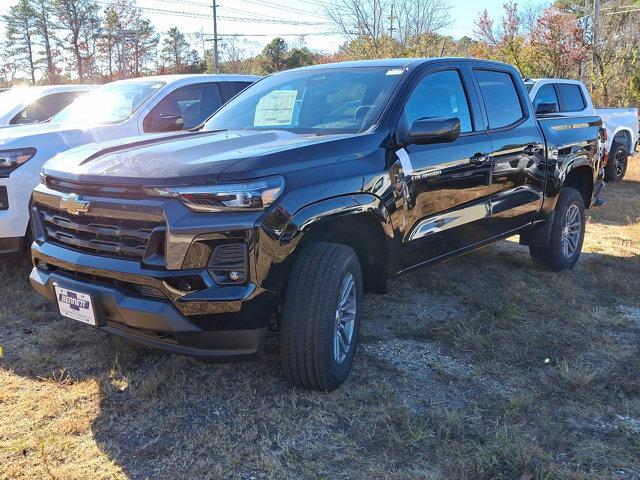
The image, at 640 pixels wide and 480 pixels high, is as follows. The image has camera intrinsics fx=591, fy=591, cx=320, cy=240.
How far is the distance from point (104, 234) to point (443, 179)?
2.05 m

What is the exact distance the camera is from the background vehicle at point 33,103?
748 centimetres

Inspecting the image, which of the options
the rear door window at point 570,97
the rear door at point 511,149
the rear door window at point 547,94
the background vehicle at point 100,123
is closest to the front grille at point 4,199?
the background vehicle at point 100,123

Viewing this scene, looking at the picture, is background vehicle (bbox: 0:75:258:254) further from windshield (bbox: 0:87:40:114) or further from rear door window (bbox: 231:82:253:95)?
windshield (bbox: 0:87:40:114)

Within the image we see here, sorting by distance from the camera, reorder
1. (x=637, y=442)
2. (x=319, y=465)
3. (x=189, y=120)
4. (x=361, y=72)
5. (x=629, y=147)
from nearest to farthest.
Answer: (x=319, y=465), (x=637, y=442), (x=361, y=72), (x=189, y=120), (x=629, y=147)

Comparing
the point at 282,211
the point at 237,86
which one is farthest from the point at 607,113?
the point at 282,211

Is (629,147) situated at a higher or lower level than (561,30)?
lower

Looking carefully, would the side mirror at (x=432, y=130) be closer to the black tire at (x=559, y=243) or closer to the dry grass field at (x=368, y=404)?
the dry grass field at (x=368, y=404)

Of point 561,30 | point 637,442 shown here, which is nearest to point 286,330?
point 637,442

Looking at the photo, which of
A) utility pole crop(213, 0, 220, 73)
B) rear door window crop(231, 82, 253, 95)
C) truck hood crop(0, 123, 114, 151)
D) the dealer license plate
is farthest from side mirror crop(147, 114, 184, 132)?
utility pole crop(213, 0, 220, 73)

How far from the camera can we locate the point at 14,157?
15.2 feet

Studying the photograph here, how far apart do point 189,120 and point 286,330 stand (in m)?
4.01

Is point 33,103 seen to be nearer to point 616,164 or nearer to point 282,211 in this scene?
point 282,211

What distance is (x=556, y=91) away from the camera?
955 cm

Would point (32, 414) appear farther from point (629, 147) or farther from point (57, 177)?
point (629, 147)
